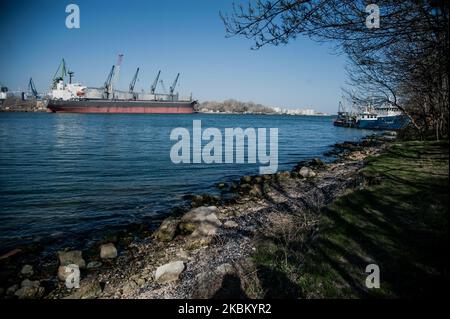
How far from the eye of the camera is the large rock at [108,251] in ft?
23.6

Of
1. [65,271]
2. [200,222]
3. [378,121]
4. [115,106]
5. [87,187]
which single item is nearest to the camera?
[65,271]

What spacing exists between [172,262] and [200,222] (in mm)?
2374

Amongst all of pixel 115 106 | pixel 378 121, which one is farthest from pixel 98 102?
pixel 378 121

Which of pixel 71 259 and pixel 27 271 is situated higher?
pixel 71 259

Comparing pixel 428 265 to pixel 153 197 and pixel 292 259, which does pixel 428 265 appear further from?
pixel 153 197

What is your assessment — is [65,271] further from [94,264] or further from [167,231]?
[167,231]

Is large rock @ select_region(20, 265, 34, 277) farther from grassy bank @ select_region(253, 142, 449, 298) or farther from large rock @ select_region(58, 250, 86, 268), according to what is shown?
grassy bank @ select_region(253, 142, 449, 298)

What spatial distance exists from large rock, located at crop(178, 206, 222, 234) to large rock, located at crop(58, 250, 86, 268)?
8.75 ft

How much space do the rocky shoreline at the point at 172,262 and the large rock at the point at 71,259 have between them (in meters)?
0.02

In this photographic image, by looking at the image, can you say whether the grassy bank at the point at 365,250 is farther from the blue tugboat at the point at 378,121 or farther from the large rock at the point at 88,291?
the blue tugboat at the point at 378,121

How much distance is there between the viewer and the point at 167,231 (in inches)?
328
